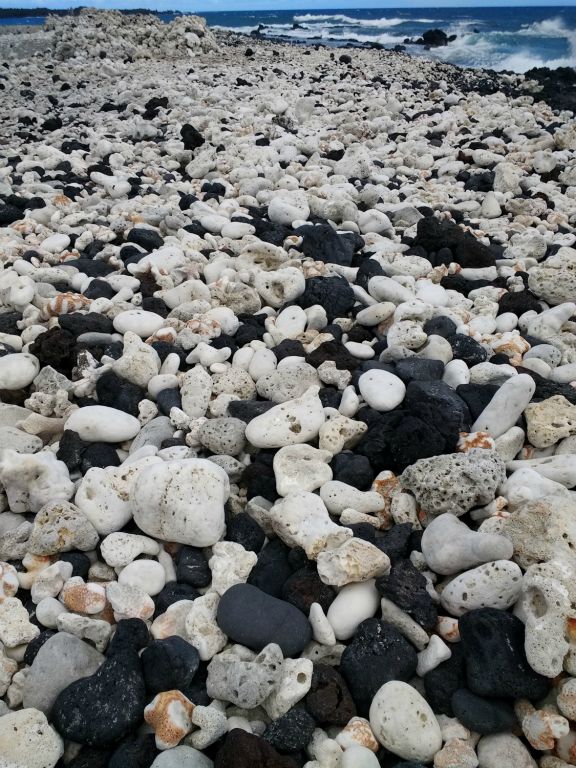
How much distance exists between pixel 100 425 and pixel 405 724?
1867 millimetres

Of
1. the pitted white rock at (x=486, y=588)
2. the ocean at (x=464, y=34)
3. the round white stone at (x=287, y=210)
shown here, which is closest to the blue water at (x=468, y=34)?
the ocean at (x=464, y=34)

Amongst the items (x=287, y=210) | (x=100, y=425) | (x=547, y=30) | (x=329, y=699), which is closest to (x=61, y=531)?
(x=100, y=425)

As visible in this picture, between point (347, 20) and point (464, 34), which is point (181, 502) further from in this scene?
point (347, 20)

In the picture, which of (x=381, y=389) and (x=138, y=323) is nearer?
(x=381, y=389)

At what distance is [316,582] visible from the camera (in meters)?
2.16

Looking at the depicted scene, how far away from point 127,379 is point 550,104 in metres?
12.2

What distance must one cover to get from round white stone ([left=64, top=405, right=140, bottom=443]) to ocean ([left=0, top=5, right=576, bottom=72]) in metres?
27.3

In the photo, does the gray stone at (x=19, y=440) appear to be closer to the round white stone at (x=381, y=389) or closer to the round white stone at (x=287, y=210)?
the round white stone at (x=381, y=389)

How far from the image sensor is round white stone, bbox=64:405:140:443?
2.89 m

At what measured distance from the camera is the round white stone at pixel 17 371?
327 cm

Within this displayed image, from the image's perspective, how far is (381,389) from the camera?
300 centimetres

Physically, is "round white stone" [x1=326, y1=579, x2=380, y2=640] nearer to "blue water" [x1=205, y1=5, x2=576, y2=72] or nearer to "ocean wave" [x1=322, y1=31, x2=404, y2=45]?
"blue water" [x1=205, y1=5, x2=576, y2=72]

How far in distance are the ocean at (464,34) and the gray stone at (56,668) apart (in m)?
28.3

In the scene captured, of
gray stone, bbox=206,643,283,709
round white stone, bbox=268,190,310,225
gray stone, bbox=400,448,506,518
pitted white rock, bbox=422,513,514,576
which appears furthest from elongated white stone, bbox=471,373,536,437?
round white stone, bbox=268,190,310,225
